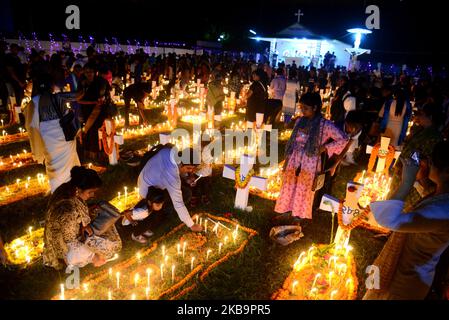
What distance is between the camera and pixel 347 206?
4.07m

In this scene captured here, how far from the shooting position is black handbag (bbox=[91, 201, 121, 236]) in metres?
3.68

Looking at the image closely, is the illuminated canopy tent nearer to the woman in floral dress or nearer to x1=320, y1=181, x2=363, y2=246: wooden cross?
the woman in floral dress

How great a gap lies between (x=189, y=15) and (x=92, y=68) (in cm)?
3385

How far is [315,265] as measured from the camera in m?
4.09

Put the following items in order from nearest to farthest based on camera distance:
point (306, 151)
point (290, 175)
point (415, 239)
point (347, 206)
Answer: point (415, 239), point (347, 206), point (306, 151), point (290, 175)

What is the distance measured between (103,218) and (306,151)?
103 inches

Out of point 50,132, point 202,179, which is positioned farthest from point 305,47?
point 50,132

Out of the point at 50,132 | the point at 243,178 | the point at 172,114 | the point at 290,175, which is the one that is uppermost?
the point at 50,132

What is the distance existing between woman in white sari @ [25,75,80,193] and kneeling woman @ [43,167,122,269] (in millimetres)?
1622

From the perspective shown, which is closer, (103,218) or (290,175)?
(103,218)

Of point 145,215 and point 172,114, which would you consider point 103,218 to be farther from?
point 172,114

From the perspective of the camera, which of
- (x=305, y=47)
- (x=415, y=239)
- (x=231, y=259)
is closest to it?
(x=415, y=239)

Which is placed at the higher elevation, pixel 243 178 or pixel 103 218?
pixel 243 178

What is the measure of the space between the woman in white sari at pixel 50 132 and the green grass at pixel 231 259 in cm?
75
